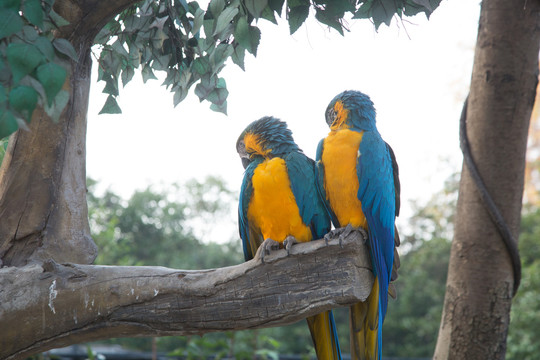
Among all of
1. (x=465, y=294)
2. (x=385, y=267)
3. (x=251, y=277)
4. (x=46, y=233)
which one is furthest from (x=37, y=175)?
(x=465, y=294)

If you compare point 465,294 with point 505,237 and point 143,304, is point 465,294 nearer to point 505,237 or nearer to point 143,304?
point 505,237

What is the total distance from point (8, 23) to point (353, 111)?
1.19m

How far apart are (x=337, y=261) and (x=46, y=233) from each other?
103cm

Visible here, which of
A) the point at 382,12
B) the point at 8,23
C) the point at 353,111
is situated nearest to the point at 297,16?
the point at 382,12

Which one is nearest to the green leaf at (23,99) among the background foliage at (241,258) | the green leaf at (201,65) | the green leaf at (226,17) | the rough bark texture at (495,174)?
the green leaf at (226,17)

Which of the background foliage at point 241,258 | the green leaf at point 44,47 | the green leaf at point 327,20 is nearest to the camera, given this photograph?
the green leaf at point 44,47

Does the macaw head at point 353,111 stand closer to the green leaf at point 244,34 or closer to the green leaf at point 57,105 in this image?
the green leaf at point 244,34

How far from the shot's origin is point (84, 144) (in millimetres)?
1909

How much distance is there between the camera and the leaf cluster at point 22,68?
3.59 feet

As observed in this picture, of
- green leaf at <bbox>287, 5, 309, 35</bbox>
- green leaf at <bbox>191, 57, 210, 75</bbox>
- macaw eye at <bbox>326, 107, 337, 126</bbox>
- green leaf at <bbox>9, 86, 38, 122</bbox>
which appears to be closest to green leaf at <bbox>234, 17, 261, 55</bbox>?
green leaf at <bbox>287, 5, 309, 35</bbox>

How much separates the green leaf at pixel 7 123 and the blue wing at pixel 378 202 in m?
1.09

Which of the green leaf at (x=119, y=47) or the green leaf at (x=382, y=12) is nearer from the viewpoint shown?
the green leaf at (x=382, y=12)

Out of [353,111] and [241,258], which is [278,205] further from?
[241,258]

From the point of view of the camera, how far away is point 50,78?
3.73 ft
